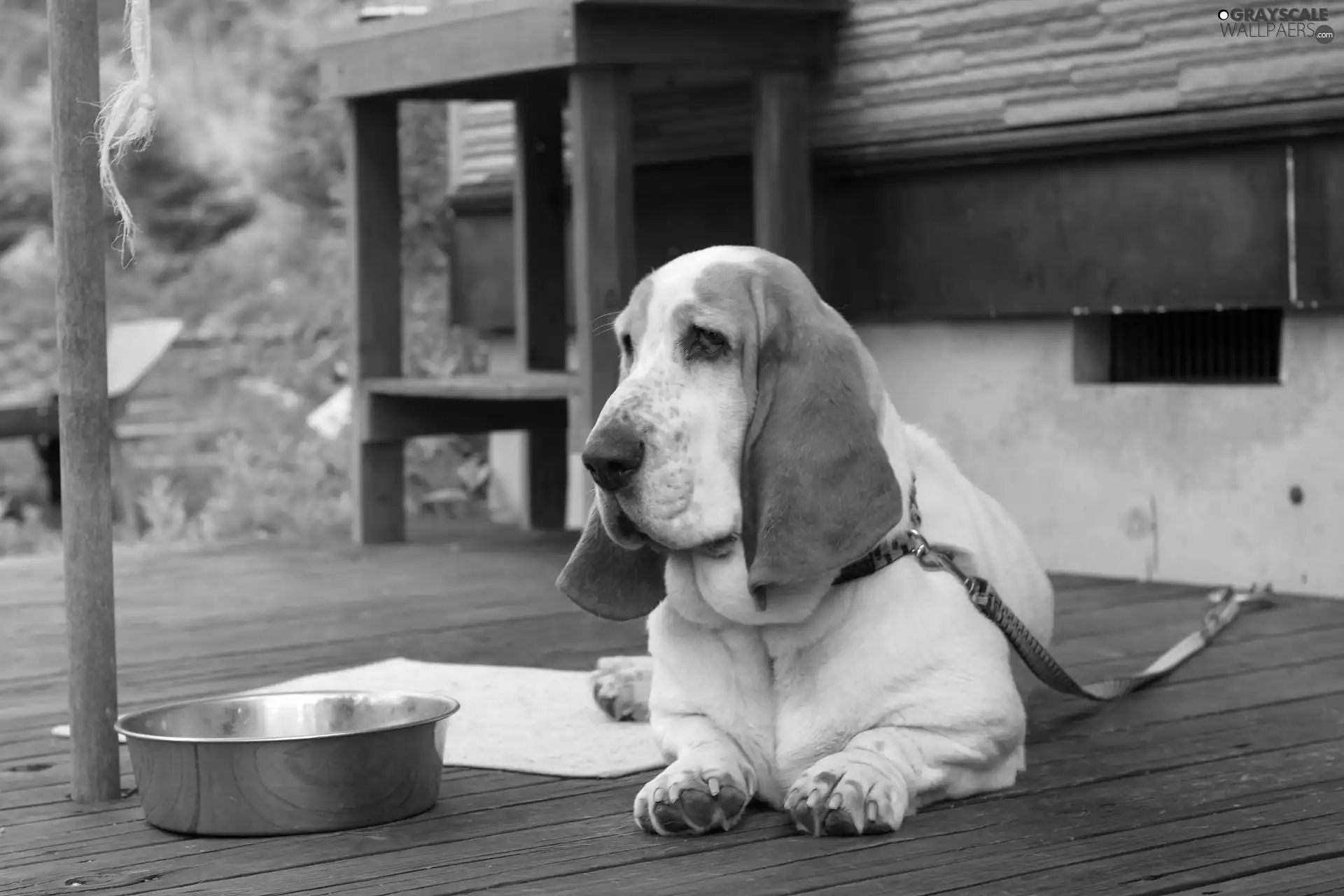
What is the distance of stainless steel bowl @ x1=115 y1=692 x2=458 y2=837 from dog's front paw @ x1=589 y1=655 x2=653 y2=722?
0.61 m

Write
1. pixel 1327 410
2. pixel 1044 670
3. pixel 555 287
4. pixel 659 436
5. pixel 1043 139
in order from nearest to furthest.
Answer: pixel 659 436, pixel 1044 670, pixel 1327 410, pixel 1043 139, pixel 555 287

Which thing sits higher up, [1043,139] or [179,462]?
[1043,139]

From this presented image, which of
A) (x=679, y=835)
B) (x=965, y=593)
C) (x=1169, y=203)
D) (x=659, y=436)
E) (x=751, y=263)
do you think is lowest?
(x=679, y=835)

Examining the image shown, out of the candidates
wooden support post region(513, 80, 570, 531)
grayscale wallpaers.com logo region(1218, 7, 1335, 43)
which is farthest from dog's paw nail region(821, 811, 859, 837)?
wooden support post region(513, 80, 570, 531)

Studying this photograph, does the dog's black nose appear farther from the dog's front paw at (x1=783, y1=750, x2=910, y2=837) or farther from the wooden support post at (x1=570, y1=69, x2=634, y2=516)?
the wooden support post at (x1=570, y1=69, x2=634, y2=516)

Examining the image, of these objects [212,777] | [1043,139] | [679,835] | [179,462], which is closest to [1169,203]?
[1043,139]

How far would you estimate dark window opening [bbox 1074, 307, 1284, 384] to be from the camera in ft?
15.5

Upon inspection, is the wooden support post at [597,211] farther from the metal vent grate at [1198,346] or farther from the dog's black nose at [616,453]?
the dog's black nose at [616,453]

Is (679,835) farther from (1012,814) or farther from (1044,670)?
(1044,670)

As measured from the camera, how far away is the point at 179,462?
34.1ft

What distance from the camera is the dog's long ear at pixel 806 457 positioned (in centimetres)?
231

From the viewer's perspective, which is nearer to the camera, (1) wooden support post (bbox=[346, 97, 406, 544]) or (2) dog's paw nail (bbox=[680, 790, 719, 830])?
(2) dog's paw nail (bbox=[680, 790, 719, 830])

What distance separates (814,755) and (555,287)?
390 cm

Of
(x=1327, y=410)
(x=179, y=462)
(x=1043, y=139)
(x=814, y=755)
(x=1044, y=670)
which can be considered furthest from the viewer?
(x=179, y=462)
